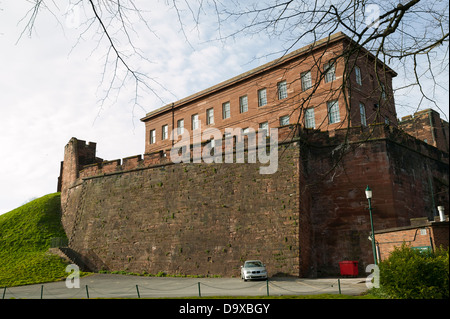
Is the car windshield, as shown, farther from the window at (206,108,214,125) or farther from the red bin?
the window at (206,108,214,125)

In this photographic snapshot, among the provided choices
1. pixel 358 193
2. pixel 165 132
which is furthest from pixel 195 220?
pixel 165 132

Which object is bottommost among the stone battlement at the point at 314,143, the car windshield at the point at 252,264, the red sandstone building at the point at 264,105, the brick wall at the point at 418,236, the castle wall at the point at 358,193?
the car windshield at the point at 252,264

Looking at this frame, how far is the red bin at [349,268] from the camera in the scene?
61.6 feet

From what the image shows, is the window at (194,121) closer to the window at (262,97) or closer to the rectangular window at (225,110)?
the rectangular window at (225,110)

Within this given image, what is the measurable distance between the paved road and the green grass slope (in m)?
2.70

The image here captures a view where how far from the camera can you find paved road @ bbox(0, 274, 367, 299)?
14.1 meters

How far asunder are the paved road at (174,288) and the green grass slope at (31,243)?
2.70 m

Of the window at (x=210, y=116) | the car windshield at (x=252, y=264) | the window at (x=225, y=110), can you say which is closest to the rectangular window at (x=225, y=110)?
the window at (x=225, y=110)

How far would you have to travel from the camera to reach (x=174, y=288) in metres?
16.9

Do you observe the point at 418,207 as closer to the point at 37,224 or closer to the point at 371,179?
the point at 371,179

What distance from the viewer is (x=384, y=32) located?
17.9 ft

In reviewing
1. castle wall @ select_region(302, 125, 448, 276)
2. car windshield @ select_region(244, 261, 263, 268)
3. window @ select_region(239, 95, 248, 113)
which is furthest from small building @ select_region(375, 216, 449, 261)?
window @ select_region(239, 95, 248, 113)

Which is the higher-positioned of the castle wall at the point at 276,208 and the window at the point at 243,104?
the window at the point at 243,104
